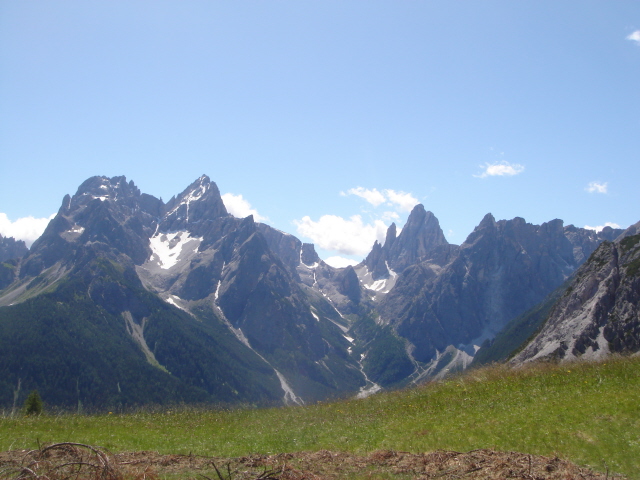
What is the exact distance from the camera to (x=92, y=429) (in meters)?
21.7

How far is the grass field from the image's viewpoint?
15.7 meters

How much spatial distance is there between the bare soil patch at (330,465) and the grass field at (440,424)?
59.2 inches

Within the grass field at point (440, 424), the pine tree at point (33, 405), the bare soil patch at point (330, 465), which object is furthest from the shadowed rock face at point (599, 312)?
the pine tree at point (33, 405)

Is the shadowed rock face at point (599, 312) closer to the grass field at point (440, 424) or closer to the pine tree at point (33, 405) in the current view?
the grass field at point (440, 424)

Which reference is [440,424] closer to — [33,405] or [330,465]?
[330,465]

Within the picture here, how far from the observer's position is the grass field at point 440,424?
51.6 feet

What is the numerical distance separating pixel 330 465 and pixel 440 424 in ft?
22.8

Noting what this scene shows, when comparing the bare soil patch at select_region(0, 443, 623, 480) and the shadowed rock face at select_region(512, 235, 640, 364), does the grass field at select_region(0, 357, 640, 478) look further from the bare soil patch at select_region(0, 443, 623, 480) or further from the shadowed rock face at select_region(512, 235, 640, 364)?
the shadowed rock face at select_region(512, 235, 640, 364)

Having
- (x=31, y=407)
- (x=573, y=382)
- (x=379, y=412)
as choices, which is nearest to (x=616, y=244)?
(x=573, y=382)

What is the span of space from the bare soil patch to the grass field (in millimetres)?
1503

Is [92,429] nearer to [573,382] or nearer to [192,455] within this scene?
[192,455]

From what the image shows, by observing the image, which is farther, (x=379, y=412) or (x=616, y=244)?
(x=616, y=244)

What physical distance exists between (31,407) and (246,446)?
81.4 feet

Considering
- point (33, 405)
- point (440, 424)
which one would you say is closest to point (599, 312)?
point (440, 424)
